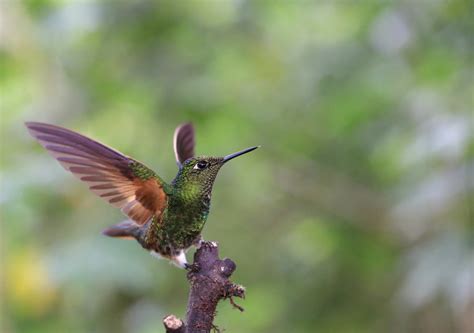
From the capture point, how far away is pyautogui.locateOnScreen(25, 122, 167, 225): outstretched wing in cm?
205

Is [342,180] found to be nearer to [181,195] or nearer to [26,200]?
[26,200]

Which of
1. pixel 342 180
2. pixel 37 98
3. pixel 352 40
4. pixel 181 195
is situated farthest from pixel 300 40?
pixel 181 195

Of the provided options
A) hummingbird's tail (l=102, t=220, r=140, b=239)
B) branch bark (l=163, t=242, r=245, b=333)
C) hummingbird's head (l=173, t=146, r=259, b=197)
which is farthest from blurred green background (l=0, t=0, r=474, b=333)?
branch bark (l=163, t=242, r=245, b=333)

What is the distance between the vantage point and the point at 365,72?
4125 millimetres

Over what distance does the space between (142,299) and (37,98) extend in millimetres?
1504

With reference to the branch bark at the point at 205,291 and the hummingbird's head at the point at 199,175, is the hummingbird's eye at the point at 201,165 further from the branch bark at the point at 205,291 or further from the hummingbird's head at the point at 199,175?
the branch bark at the point at 205,291

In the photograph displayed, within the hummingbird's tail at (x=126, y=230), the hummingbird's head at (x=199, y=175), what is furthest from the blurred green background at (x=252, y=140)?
the hummingbird's head at (x=199, y=175)

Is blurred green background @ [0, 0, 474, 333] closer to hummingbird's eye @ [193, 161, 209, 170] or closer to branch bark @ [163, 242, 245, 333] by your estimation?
hummingbird's eye @ [193, 161, 209, 170]

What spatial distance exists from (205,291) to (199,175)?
0.70m

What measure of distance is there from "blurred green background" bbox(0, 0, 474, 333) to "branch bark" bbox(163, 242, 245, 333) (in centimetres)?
169

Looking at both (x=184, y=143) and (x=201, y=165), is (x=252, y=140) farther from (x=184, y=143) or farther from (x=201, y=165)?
(x=201, y=165)

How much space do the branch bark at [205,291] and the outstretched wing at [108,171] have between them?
1.92ft

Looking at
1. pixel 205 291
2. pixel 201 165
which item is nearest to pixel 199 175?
pixel 201 165

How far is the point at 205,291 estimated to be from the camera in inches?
60.9
